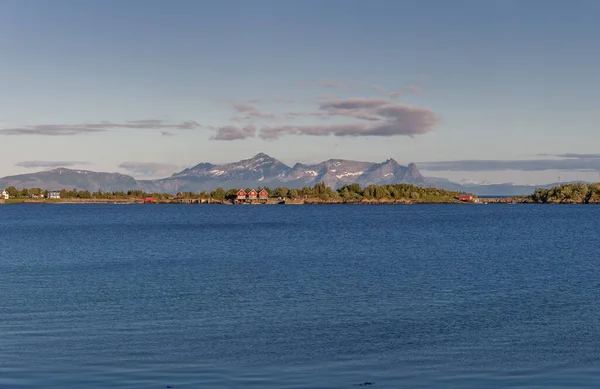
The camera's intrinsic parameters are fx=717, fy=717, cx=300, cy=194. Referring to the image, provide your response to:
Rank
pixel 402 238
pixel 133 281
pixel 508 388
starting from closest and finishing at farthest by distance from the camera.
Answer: pixel 508 388 → pixel 133 281 → pixel 402 238

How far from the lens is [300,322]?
3631 centimetres

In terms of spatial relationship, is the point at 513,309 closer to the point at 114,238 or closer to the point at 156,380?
the point at 156,380

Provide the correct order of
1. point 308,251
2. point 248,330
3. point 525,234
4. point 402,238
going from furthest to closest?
point 525,234 < point 402,238 < point 308,251 < point 248,330

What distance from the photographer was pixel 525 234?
380ft

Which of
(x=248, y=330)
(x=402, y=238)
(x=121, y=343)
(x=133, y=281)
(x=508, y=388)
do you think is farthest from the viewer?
(x=402, y=238)

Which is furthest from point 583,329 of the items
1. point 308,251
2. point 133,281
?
point 308,251

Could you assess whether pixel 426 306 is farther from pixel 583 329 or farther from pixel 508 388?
pixel 508 388

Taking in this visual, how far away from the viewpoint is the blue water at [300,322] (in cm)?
2623

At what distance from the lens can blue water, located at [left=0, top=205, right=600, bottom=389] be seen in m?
26.2

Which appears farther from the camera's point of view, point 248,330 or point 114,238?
point 114,238

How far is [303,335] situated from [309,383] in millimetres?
8174

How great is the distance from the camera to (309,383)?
81.8 ft

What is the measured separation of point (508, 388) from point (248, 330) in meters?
13.6

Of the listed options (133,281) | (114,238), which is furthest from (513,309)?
(114,238)
